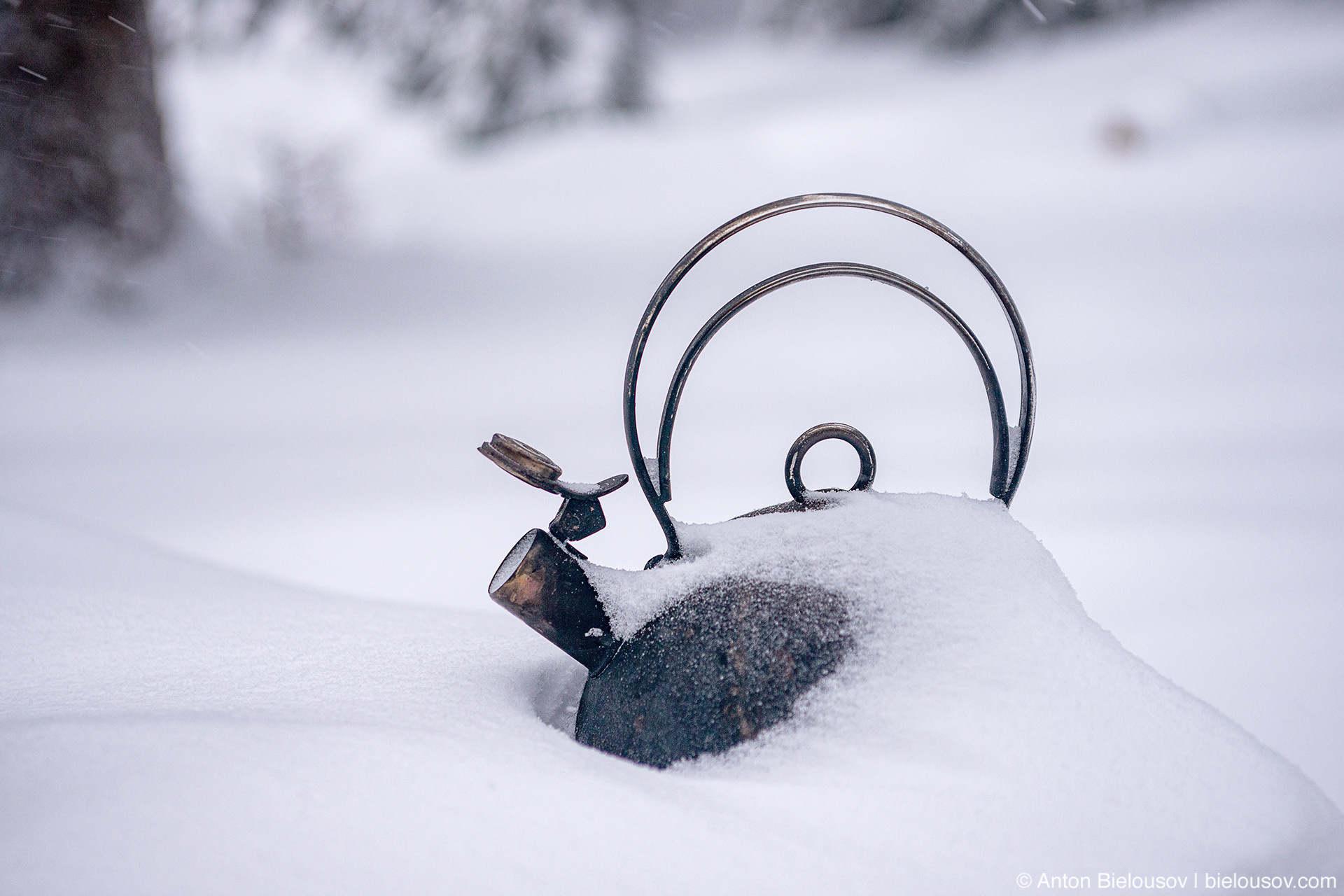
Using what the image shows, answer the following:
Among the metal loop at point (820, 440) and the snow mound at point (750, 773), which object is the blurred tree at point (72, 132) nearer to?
the snow mound at point (750, 773)

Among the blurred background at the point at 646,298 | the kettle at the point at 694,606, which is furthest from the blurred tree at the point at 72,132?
the kettle at the point at 694,606

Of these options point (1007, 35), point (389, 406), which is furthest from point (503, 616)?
point (1007, 35)

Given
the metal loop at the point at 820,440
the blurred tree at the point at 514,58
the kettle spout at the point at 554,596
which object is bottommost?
the kettle spout at the point at 554,596

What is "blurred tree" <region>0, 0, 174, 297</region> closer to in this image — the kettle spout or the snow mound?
the snow mound

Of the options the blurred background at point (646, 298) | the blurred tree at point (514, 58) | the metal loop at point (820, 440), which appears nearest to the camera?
the metal loop at point (820, 440)

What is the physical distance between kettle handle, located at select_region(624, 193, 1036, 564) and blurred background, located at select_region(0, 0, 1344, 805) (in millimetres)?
813

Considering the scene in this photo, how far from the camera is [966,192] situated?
622 centimetres

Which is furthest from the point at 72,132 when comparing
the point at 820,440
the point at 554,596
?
the point at 820,440

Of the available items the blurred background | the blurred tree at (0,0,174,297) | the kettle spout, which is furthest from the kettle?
the blurred tree at (0,0,174,297)

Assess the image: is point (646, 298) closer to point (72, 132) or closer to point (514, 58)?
point (72, 132)

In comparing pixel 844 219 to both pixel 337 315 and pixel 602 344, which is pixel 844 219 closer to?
pixel 602 344

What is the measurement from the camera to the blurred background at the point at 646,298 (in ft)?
8.07

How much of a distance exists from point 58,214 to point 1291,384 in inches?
204

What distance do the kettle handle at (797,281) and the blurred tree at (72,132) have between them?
14.1 feet
